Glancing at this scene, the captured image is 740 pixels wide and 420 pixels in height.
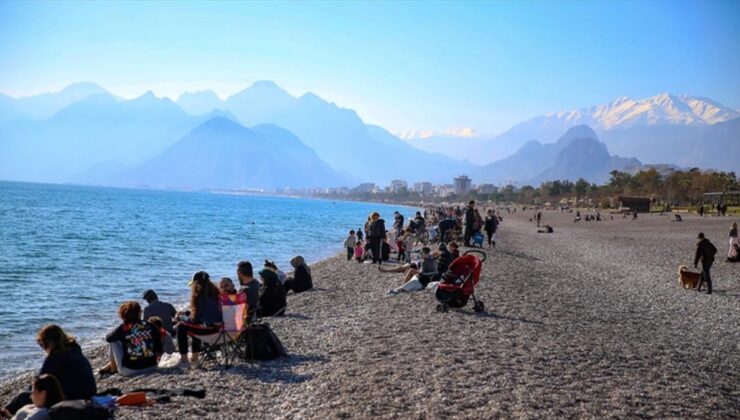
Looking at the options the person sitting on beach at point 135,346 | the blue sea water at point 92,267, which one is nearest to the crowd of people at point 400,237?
the blue sea water at point 92,267

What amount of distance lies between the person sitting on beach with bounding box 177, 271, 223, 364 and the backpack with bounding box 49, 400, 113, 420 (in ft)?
8.06

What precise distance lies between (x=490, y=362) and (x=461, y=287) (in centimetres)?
410

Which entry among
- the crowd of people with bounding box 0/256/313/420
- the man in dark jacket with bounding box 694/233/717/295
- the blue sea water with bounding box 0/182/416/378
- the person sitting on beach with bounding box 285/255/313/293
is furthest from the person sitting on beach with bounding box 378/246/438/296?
the man in dark jacket with bounding box 694/233/717/295

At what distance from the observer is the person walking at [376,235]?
71.8 feet

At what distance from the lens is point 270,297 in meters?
12.9

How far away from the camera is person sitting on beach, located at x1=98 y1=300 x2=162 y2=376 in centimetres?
838

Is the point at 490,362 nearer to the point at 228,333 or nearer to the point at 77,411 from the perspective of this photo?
the point at 228,333

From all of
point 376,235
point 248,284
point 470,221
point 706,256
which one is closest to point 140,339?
point 248,284

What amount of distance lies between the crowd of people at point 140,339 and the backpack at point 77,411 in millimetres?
116

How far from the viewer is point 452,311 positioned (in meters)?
12.2

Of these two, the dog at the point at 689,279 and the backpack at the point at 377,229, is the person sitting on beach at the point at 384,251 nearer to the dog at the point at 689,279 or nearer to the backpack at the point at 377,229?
the backpack at the point at 377,229

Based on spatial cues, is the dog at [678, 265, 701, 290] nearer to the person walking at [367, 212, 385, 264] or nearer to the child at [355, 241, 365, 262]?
the person walking at [367, 212, 385, 264]

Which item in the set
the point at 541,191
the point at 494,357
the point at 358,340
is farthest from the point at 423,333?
the point at 541,191

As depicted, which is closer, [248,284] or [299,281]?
[248,284]
